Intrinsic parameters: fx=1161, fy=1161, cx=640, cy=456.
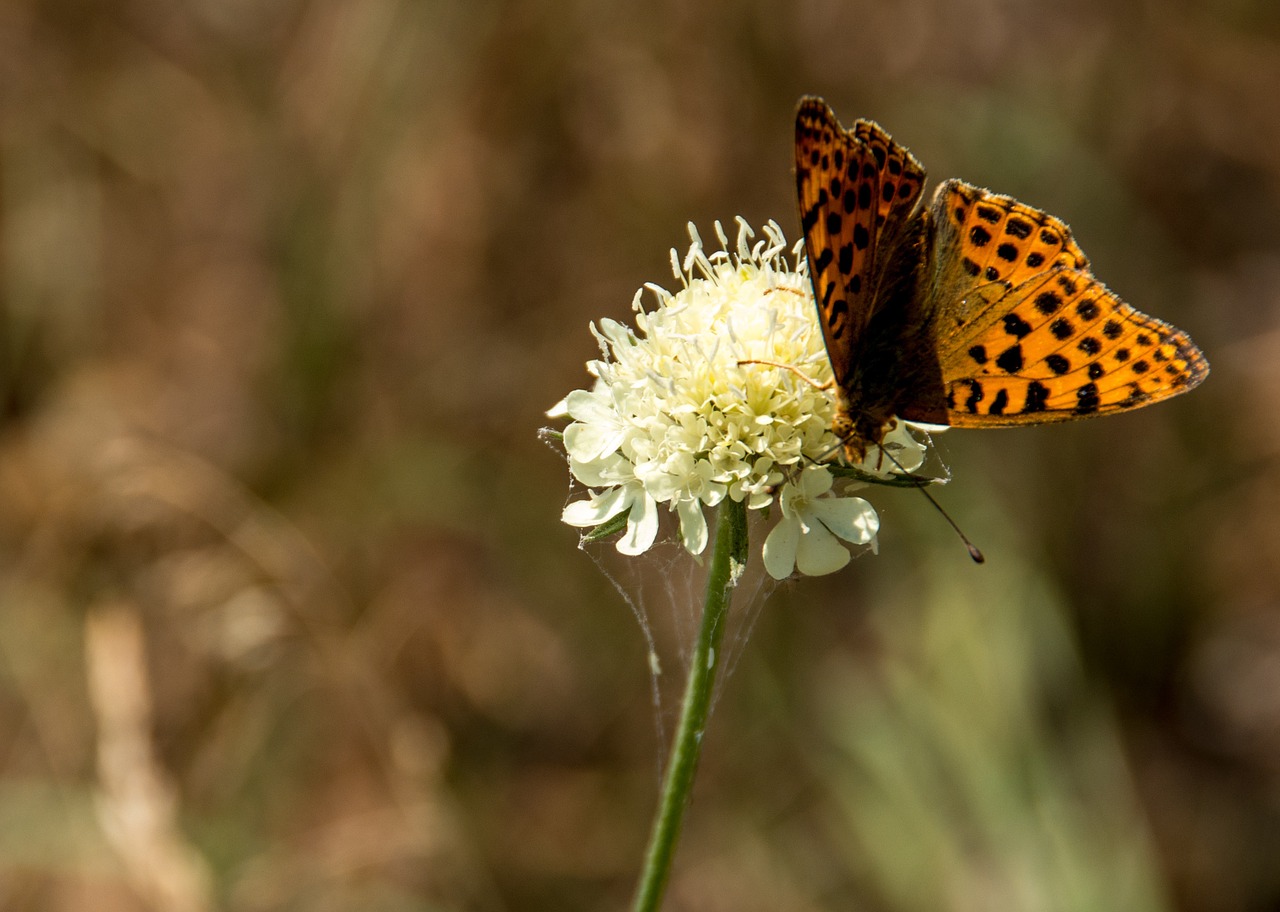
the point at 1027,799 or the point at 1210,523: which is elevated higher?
the point at 1210,523

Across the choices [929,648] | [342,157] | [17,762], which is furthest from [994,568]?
[17,762]

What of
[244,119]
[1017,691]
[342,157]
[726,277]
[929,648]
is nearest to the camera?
[726,277]

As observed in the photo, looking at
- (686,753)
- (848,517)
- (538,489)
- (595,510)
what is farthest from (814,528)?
(538,489)

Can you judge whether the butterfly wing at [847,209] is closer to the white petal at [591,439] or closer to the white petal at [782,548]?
the white petal at [782,548]

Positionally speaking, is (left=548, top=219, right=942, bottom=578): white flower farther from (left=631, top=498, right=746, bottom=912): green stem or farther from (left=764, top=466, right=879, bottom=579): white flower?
(left=631, top=498, right=746, bottom=912): green stem

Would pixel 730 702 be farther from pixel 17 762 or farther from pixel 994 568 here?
pixel 17 762

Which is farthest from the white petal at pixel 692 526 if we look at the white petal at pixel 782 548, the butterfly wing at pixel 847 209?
the butterfly wing at pixel 847 209

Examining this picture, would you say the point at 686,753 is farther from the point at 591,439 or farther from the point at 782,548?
the point at 591,439
